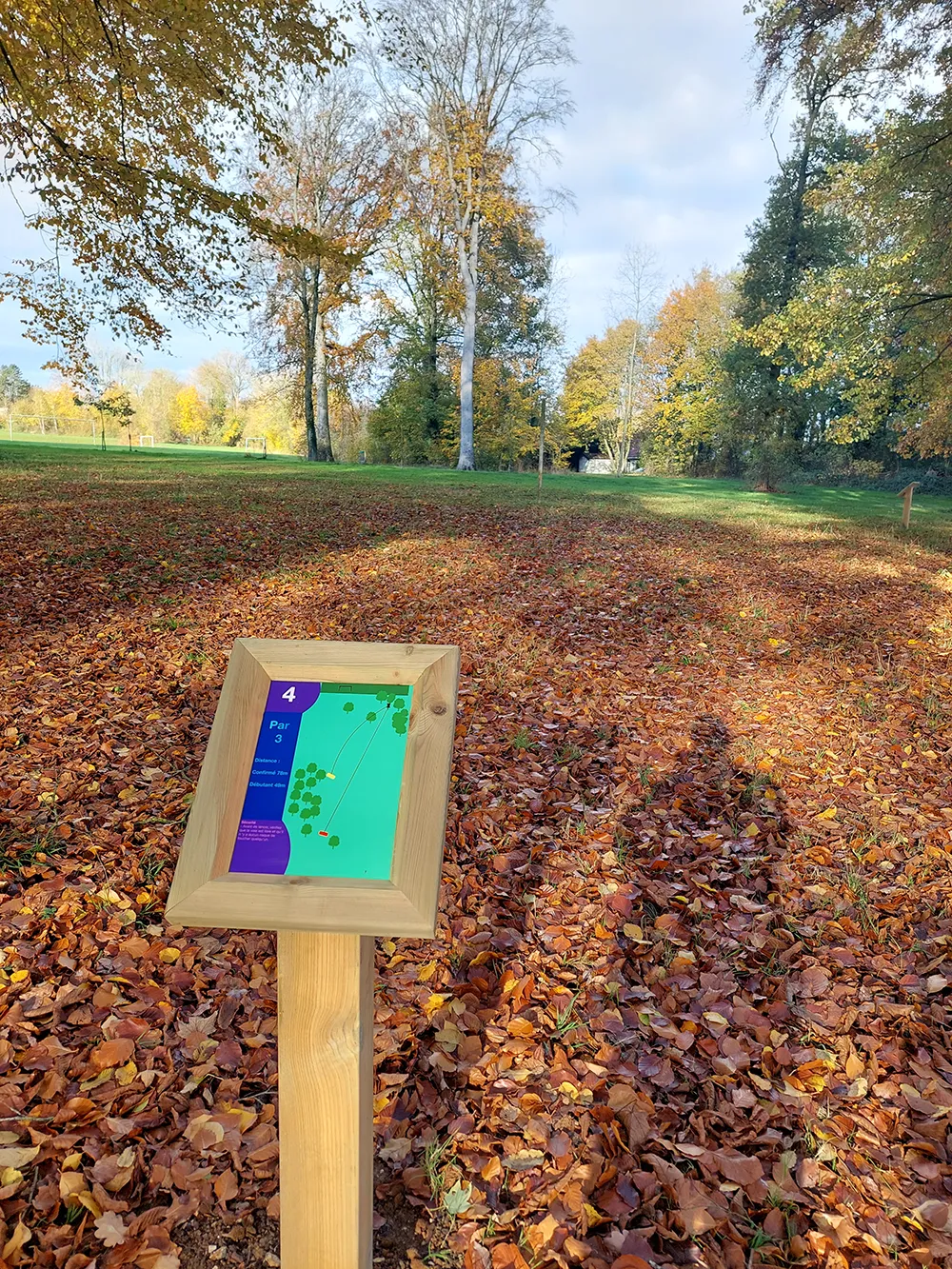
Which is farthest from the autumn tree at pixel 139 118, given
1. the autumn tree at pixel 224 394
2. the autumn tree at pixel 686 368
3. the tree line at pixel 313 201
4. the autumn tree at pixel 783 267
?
the autumn tree at pixel 224 394

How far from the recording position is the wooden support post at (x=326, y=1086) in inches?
62.7

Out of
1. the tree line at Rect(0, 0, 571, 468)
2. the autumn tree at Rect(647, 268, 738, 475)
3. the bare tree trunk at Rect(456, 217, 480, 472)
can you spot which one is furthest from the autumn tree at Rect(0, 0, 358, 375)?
the autumn tree at Rect(647, 268, 738, 475)

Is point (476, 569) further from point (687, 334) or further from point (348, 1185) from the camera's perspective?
point (687, 334)

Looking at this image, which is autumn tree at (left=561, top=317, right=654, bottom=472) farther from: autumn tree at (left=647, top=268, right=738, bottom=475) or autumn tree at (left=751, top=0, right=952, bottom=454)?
autumn tree at (left=751, top=0, right=952, bottom=454)

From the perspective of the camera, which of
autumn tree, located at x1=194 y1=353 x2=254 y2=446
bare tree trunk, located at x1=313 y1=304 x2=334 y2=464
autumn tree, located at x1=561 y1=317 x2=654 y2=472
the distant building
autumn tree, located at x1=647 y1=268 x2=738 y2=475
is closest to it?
bare tree trunk, located at x1=313 y1=304 x2=334 y2=464

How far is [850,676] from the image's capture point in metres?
6.24

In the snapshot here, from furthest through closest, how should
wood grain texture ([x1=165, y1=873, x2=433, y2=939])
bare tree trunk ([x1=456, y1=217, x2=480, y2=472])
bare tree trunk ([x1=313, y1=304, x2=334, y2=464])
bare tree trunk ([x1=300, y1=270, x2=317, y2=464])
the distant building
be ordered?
the distant building < bare tree trunk ([x1=300, y1=270, x2=317, y2=464]) < bare tree trunk ([x1=313, y1=304, x2=334, y2=464]) < bare tree trunk ([x1=456, y1=217, x2=480, y2=472]) < wood grain texture ([x1=165, y1=873, x2=433, y2=939])

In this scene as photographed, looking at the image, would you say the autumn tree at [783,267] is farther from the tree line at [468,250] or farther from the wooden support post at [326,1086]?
the wooden support post at [326,1086]

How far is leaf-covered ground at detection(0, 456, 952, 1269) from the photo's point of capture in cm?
208

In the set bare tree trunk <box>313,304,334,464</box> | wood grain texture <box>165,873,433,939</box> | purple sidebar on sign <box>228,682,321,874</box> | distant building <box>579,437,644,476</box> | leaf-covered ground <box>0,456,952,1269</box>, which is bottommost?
leaf-covered ground <box>0,456,952,1269</box>

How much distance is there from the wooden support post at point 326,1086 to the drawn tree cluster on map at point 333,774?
0.24 meters

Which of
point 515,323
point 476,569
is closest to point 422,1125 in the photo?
point 476,569

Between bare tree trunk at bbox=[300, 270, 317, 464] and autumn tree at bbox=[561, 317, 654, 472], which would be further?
autumn tree at bbox=[561, 317, 654, 472]

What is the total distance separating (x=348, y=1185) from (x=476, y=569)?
26.1 feet
